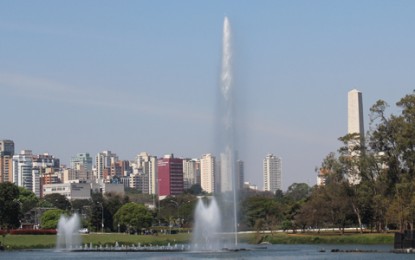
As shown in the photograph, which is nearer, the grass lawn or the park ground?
the park ground

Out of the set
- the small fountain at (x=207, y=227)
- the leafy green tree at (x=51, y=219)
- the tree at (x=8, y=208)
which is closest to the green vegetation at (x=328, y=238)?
the small fountain at (x=207, y=227)

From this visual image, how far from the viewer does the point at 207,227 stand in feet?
215

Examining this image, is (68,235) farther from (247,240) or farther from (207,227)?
(207,227)

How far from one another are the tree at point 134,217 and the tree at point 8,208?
2101 cm

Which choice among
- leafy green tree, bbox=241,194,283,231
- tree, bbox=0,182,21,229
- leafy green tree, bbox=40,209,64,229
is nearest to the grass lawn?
tree, bbox=0,182,21,229

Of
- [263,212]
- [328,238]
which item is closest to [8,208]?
[328,238]

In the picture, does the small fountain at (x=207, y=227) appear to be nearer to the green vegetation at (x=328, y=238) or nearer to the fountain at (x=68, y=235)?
the green vegetation at (x=328, y=238)

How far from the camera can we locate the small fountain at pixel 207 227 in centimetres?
6406

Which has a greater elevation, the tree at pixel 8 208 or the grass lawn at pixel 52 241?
the tree at pixel 8 208

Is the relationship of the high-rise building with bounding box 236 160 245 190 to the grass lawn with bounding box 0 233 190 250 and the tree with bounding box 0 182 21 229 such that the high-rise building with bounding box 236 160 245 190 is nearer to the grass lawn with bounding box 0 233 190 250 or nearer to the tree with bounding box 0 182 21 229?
the grass lawn with bounding box 0 233 190 250

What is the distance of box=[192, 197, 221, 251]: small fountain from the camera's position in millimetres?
64062

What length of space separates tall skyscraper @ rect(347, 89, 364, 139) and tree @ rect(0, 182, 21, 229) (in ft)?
230

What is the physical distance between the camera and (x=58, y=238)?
298 ft

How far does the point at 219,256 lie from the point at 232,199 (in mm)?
6357
